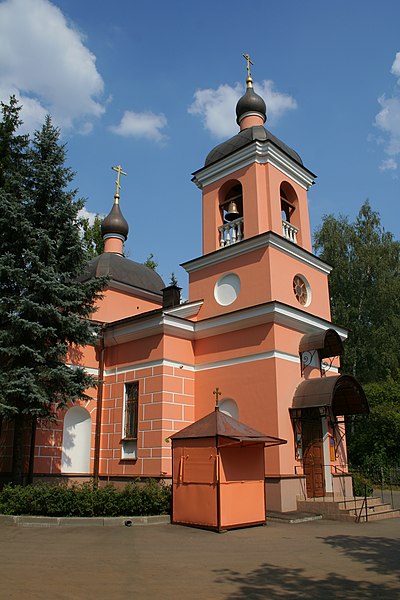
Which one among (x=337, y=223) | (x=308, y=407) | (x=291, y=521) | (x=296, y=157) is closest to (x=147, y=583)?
(x=291, y=521)

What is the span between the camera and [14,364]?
1326 centimetres

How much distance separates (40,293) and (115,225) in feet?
32.5

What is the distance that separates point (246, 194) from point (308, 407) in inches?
267

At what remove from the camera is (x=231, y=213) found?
655 inches

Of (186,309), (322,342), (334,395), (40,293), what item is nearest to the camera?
(40,293)

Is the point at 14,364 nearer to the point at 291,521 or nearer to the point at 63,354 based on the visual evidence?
the point at 63,354

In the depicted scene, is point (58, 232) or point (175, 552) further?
point (58, 232)

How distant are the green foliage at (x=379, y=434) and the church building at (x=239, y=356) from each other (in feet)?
28.3

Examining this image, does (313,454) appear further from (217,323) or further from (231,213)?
(231,213)

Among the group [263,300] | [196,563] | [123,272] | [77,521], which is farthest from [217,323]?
[196,563]

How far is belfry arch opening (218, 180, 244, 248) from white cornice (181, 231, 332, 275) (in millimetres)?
469

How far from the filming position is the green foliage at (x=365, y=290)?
90.1ft

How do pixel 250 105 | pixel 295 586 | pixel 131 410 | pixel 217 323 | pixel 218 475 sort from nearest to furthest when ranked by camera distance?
pixel 295 586 < pixel 218 475 < pixel 217 323 < pixel 131 410 < pixel 250 105

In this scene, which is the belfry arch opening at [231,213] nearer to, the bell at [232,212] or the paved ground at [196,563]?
the bell at [232,212]
